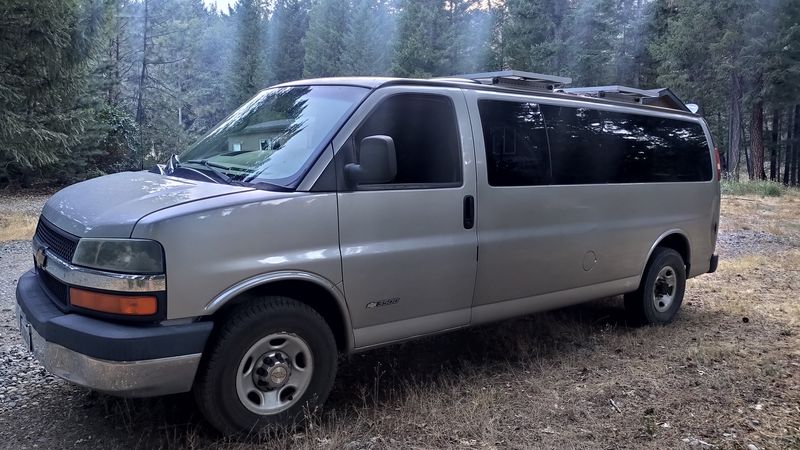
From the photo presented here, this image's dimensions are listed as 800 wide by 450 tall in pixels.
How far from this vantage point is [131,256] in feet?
9.87

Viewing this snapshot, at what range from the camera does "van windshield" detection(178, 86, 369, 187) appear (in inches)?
145

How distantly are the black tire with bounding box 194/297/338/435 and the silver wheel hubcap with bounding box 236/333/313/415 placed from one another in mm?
22

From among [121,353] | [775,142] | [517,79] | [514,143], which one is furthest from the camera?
[775,142]

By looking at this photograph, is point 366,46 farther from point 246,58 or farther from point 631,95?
point 631,95

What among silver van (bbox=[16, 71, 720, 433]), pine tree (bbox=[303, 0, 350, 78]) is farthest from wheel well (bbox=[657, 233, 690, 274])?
pine tree (bbox=[303, 0, 350, 78])

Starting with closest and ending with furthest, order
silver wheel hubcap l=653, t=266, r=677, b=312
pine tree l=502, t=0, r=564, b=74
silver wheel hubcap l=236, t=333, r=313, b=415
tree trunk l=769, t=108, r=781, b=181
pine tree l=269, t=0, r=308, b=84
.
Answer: silver wheel hubcap l=236, t=333, r=313, b=415 → silver wheel hubcap l=653, t=266, r=677, b=312 → tree trunk l=769, t=108, r=781, b=181 → pine tree l=502, t=0, r=564, b=74 → pine tree l=269, t=0, r=308, b=84

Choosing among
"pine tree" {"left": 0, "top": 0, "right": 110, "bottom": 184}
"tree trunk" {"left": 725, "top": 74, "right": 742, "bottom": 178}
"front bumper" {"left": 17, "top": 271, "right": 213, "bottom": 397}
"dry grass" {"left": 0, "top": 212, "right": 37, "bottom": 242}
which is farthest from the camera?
"tree trunk" {"left": 725, "top": 74, "right": 742, "bottom": 178}

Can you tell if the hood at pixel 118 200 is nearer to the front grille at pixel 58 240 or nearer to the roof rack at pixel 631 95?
the front grille at pixel 58 240

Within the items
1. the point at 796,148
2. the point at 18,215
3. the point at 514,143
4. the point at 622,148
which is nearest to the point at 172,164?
the point at 514,143

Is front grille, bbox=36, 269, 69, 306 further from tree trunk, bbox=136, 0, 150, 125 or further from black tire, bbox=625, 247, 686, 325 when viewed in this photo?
tree trunk, bbox=136, 0, 150, 125

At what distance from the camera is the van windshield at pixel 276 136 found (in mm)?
3688

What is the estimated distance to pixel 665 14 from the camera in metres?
34.6

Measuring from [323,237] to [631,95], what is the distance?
394cm

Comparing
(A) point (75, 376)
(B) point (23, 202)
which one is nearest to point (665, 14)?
(B) point (23, 202)
